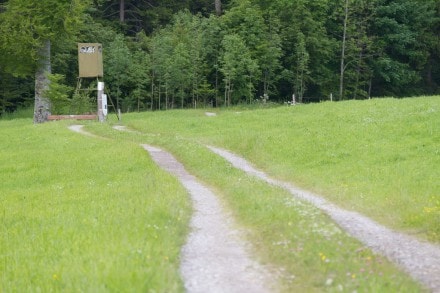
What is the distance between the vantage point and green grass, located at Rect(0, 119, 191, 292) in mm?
7422

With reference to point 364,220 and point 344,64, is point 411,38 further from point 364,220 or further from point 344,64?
point 364,220

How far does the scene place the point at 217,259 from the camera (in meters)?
8.69

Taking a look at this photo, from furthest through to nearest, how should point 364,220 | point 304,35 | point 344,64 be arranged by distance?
1. point 344,64
2. point 304,35
3. point 364,220

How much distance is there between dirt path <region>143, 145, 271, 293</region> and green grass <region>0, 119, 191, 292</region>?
0.24 m

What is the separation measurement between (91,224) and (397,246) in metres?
5.50

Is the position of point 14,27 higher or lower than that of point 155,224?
higher

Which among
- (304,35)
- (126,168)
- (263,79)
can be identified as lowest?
(126,168)

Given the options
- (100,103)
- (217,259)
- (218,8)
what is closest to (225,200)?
(217,259)

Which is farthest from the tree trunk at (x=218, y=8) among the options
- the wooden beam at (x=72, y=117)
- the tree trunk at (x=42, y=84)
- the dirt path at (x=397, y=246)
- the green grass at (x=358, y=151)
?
the dirt path at (x=397, y=246)

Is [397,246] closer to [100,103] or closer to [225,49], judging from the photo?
[100,103]

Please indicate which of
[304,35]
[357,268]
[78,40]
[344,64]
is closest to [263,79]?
[304,35]

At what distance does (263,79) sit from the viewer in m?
58.6

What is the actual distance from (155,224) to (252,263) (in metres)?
2.48

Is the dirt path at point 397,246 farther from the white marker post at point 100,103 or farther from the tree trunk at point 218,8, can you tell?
the tree trunk at point 218,8
